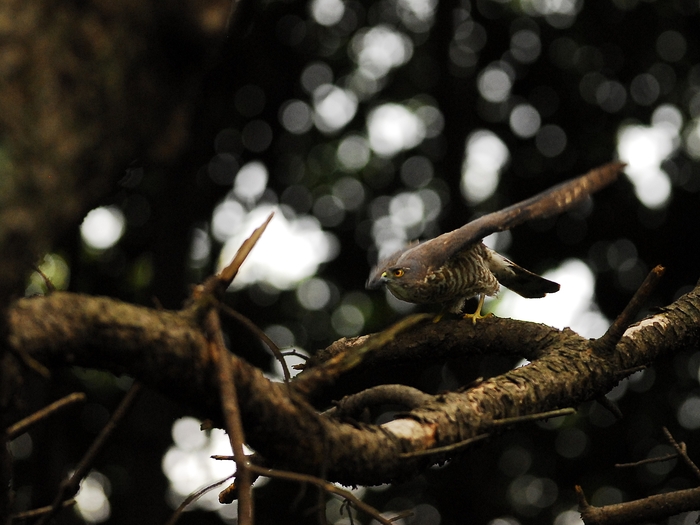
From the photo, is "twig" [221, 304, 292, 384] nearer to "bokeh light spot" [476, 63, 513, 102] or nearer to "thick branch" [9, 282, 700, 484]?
"thick branch" [9, 282, 700, 484]

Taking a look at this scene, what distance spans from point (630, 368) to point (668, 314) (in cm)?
46

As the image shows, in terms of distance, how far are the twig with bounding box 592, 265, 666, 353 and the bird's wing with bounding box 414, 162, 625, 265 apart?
1.78ft

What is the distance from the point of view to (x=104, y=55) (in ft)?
3.25

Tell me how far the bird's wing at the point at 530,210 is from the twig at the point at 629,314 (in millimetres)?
544

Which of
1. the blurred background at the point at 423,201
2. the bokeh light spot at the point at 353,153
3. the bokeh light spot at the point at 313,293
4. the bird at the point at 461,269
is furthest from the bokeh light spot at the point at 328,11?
the bird at the point at 461,269

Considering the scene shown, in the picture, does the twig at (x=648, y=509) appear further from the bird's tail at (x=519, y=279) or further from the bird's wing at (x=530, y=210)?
the bird's tail at (x=519, y=279)

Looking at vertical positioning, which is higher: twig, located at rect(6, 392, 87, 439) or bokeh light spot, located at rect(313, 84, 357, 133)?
bokeh light spot, located at rect(313, 84, 357, 133)

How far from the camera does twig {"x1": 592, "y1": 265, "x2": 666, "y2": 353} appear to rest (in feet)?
7.42

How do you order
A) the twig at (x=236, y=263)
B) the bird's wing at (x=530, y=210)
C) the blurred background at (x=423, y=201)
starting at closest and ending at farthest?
the twig at (x=236, y=263) < the bird's wing at (x=530, y=210) < the blurred background at (x=423, y=201)

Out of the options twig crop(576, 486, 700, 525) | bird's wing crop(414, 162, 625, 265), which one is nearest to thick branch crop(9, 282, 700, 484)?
twig crop(576, 486, 700, 525)

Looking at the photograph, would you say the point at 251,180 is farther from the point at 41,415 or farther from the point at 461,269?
the point at 41,415

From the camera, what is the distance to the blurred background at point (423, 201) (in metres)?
8.21

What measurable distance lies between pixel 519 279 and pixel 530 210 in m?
1.46

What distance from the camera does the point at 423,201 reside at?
9.26 m
